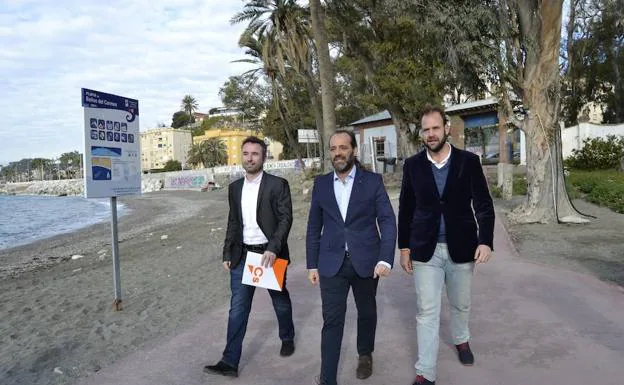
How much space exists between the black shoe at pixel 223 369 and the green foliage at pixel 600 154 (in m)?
25.5

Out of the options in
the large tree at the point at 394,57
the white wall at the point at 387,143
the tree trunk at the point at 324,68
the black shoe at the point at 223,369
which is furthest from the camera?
the white wall at the point at 387,143

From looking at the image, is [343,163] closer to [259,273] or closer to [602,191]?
[259,273]

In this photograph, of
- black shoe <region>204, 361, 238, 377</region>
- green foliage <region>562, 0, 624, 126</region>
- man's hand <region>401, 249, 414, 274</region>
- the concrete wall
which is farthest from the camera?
the concrete wall

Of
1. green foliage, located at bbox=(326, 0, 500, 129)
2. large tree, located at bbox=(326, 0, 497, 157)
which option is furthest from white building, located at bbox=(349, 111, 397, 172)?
large tree, located at bbox=(326, 0, 497, 157)

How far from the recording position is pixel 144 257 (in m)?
11.8

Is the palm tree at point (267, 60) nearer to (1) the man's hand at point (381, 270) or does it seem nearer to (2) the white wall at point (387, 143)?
(2) the white wall at point (387, 143)

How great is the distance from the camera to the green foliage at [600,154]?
24.5m

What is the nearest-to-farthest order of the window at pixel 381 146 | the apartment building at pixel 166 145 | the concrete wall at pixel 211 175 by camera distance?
the window at pixel 381 146 < the concrete wall at pixel 211 175 < the apartment building at pixel 166 145

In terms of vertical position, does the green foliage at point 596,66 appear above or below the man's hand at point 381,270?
above

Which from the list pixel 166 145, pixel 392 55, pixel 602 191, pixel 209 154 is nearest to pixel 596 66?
pixel 392 55

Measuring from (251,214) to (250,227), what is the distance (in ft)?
0.35

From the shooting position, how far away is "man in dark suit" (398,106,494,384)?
11.3 feet

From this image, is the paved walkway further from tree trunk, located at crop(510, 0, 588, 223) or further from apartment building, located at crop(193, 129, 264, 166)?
apartment building, located at crop(193, 129, 264, 166)

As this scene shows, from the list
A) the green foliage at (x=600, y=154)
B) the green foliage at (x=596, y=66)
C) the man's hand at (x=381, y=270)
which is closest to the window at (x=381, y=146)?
the green foliage at (x=596, y=66)
